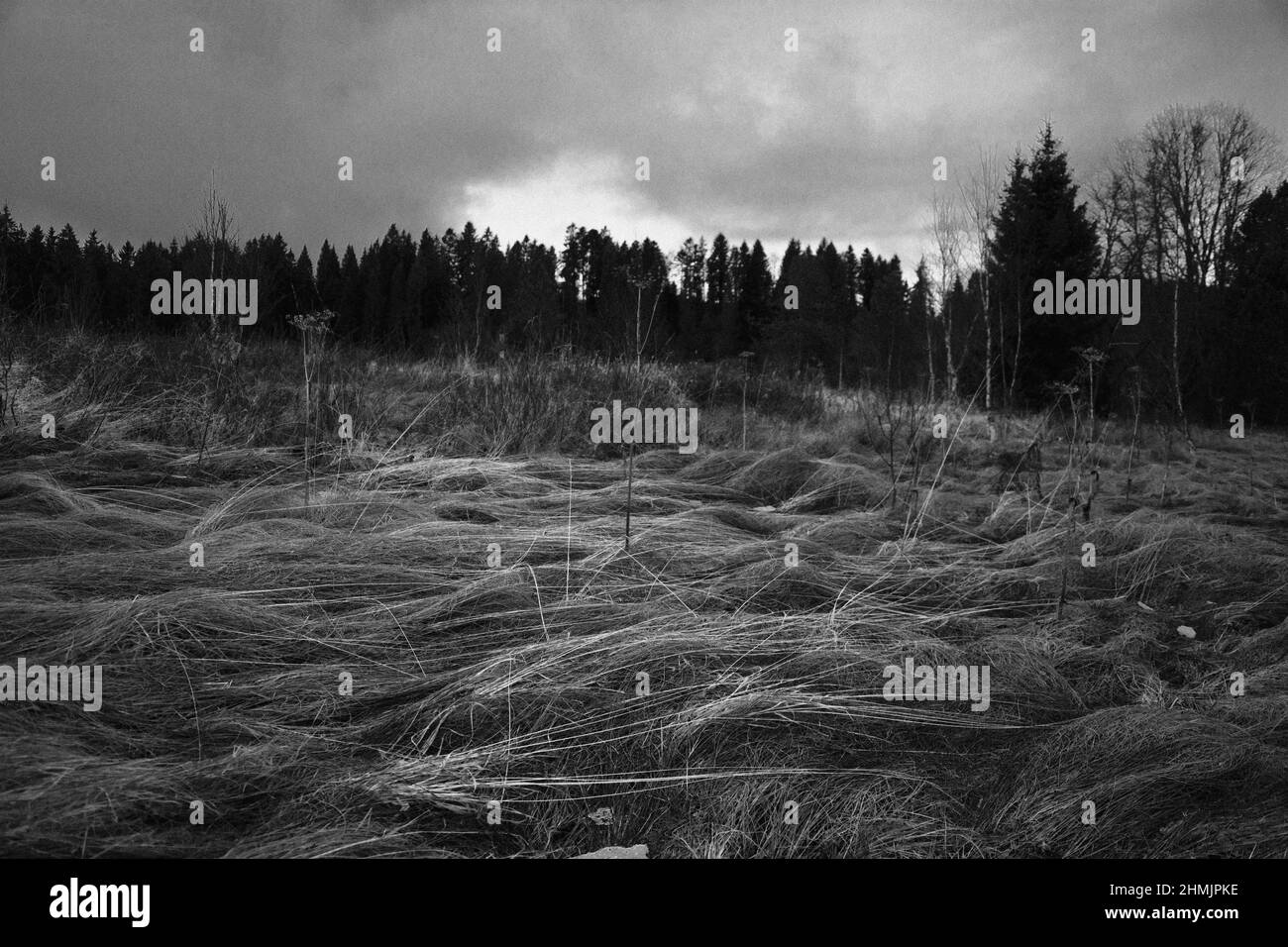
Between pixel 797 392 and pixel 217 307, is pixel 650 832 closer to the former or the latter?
pixel 217 307

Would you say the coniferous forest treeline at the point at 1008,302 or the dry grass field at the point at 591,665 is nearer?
the dry grass field at the point at 591,665

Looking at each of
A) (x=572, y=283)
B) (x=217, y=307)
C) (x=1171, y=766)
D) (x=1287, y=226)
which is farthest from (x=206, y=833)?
(x=572, y=283)

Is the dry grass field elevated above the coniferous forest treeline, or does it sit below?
below

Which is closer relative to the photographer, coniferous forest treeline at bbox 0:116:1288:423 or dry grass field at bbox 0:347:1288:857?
dry grass field at bbox 0:347:1288:857

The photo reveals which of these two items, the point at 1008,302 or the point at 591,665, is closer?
the point at 591,665

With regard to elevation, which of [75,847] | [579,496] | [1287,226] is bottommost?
[75,847]

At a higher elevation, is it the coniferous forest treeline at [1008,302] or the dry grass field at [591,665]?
the coniferous forest treeline at [1008,302]

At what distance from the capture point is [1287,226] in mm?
18406

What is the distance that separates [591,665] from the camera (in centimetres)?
269

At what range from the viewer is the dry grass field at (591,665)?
1.90m

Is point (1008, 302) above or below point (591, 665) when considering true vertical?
above

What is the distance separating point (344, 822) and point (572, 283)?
32.9 m

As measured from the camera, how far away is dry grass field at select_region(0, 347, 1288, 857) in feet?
6.23

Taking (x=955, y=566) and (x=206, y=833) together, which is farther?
(x=955, y=566)
